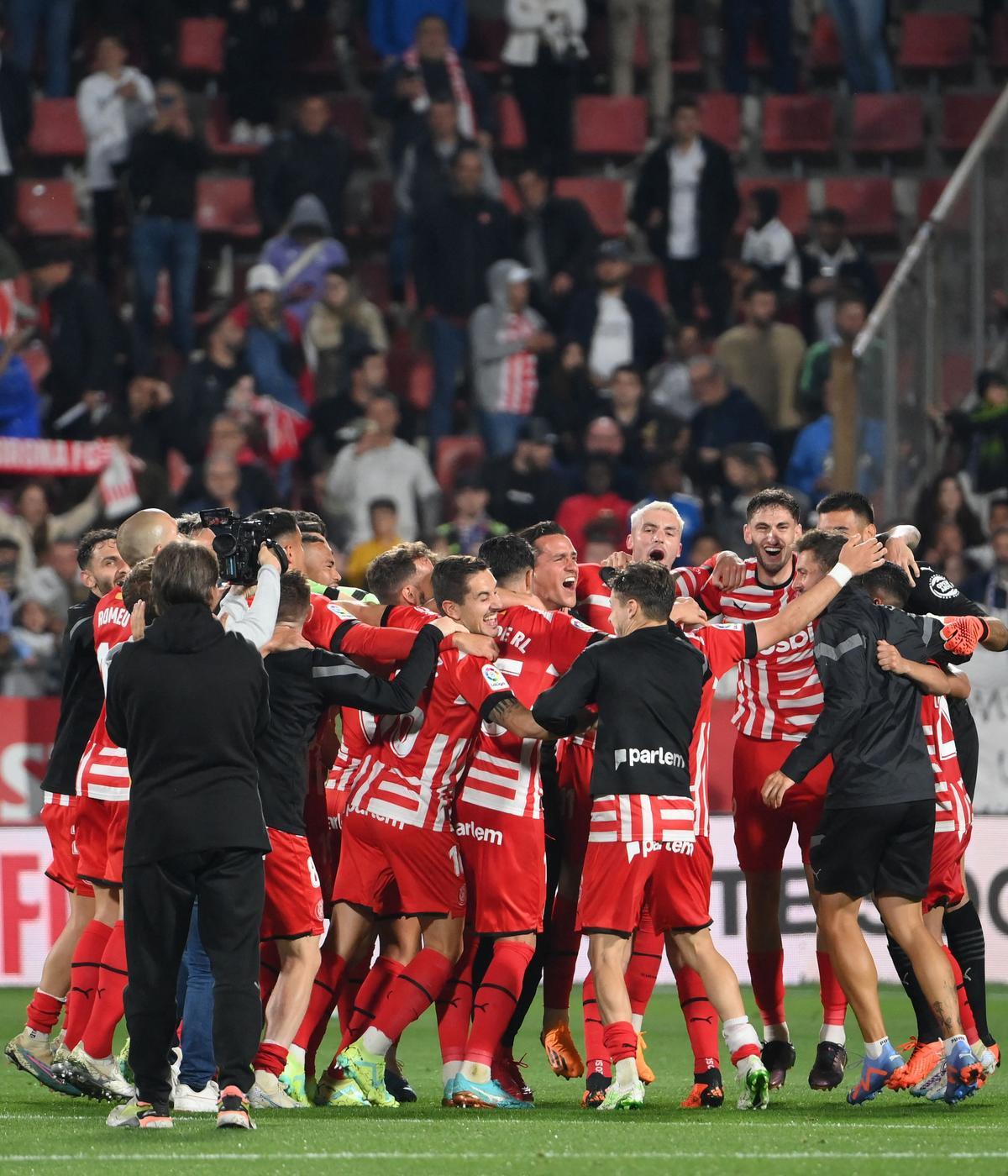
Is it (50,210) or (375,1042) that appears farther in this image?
(50,210)

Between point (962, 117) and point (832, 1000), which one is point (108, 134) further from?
point (832, 1000)

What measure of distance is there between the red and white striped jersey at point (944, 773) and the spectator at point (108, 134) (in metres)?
11.5

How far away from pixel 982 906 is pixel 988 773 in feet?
2.98

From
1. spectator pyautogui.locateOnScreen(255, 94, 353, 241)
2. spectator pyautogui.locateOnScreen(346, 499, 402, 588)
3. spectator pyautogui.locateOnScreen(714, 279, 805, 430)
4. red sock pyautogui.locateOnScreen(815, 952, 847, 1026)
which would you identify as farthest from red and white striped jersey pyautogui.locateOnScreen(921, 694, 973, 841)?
spectator pyautogui.locateOnScreen(255, 94, 353, 241)

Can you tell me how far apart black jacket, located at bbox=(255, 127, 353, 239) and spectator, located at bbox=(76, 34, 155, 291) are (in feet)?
3.88

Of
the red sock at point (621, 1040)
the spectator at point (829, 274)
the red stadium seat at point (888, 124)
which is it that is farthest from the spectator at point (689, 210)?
the red sock at point (621, 1040)

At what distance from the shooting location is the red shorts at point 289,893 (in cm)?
700

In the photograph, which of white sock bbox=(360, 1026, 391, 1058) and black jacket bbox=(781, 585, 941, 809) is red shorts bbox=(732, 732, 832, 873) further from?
white sock bbox=(360, 1026, 391, 1058)

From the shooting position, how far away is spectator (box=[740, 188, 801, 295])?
17.0m

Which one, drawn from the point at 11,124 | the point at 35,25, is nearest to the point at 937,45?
the point at 35,25

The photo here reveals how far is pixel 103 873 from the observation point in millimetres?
7328

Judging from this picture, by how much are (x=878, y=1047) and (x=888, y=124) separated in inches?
536

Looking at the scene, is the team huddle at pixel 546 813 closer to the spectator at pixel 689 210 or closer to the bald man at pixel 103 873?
the bald man at pixel 103 873

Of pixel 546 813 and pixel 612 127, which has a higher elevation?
pixel 612 127
